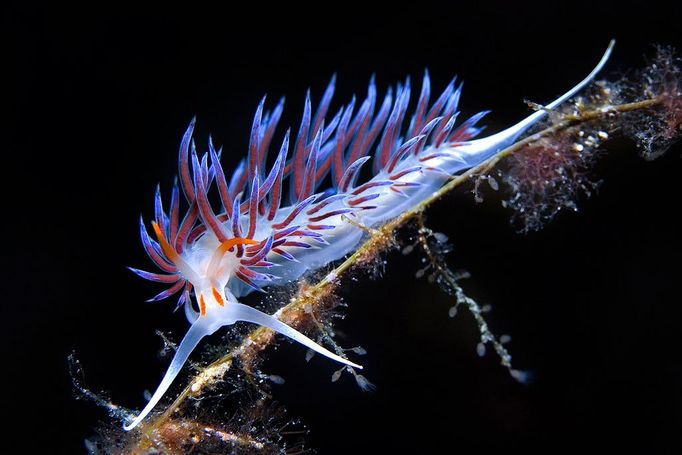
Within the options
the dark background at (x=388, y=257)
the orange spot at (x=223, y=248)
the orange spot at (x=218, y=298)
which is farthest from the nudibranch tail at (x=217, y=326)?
the dark background at (x=388, y=257)

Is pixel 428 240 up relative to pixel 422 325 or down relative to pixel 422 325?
up

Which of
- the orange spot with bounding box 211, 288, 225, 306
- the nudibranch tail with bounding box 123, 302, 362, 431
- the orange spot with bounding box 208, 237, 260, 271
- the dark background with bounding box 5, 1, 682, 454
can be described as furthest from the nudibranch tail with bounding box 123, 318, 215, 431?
the dark background with bounding box 5, 1, 682, 454

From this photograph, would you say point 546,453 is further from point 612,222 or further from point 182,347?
point 182,347

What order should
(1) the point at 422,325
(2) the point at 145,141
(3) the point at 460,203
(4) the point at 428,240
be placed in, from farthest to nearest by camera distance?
(2) the point at 145,141 → (1) the point at 422,325 → (3) the point at 460,203 → (4) the point at 428,240

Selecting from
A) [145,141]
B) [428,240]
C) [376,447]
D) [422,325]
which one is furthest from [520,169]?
[145,141]

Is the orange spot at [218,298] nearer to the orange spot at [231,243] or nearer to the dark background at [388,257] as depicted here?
the orange spot at [231,243]

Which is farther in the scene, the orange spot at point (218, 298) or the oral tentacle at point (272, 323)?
the orange spot at point (218, 298)

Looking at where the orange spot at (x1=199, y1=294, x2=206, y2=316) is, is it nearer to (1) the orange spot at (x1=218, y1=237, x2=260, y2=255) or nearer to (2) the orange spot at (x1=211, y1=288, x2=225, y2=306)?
(2) the orange spot at (x1=211, y1=288, x2=225, y2=306)
